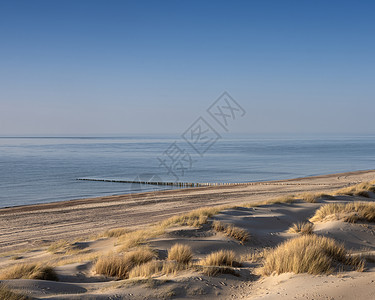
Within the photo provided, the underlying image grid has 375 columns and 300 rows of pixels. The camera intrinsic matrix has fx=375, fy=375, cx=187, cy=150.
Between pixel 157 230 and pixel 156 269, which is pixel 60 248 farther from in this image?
pixel 156 269

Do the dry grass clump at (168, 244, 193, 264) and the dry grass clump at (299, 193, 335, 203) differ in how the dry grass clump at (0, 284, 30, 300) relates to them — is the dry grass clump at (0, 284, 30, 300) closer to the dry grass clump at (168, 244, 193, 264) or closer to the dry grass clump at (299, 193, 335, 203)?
the dry grass clump at (168, 244, 193, 264)

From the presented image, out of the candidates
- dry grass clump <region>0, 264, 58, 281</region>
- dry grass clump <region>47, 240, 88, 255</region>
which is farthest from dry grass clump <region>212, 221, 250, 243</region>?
dry grass clump <region>0, 264, 58, 281</region>

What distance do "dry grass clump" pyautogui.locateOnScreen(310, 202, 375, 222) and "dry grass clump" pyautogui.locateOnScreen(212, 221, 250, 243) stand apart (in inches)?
147

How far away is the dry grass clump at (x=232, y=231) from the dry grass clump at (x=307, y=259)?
3081 millimetres

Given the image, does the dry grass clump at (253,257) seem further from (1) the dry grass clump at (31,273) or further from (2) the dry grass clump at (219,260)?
(1) the dry grass clump at (31,273)

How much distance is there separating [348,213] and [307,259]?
7252 millimetres

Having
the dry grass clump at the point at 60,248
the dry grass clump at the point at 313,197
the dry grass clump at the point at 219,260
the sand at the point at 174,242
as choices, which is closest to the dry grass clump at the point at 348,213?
the sand at the point at 174,242

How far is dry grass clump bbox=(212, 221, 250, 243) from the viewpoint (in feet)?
34.1

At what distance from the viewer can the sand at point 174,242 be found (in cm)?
554

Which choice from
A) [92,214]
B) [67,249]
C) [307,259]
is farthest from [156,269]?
[92,214]

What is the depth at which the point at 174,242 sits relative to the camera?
9.66 m

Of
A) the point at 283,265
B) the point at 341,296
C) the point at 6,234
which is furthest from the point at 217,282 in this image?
the point at 6,234

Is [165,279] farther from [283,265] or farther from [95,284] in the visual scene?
[283,265]

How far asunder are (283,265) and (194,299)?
5.95 ft
